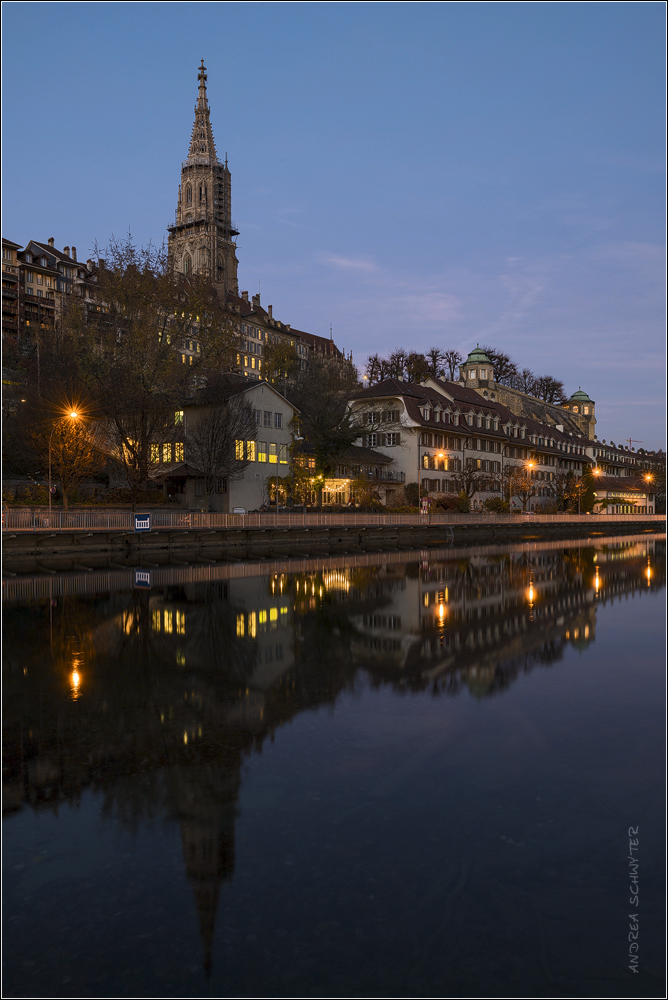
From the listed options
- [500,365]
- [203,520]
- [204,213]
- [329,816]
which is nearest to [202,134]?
[204,213]

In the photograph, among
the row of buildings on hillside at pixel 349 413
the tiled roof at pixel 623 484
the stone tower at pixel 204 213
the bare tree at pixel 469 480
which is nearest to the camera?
the row of buildings on hillside at pixel 349 413

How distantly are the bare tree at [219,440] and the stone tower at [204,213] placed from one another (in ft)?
269

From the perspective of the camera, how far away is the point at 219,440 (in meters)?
54.8

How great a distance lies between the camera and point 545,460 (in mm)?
105812

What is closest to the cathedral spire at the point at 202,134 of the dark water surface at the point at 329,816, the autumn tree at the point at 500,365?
the autumn tree at the point at 500,365

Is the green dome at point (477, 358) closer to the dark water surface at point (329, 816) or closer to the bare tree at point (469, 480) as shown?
the bare tree at point (469, 480)

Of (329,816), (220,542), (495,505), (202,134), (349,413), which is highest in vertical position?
(202,134)

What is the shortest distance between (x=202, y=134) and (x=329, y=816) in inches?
6367

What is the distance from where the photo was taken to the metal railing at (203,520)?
123ft

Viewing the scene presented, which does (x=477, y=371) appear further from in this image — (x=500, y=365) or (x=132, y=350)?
(x=132, y=350)

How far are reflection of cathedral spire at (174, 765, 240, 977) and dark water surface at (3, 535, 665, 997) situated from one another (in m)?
0.03

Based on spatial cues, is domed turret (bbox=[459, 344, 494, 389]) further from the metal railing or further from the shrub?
the metal railing

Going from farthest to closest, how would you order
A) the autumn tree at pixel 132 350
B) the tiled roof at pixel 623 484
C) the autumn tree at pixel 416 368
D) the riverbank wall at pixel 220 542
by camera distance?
1. the tiled roof at pixel 623 484
2. the autumn tree at pixel 416 368
3. the autumn tree at pixel 132 350
4. the riverbank wall at pixel 220 542

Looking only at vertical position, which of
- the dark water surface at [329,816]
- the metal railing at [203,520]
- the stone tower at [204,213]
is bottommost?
the dark water surface at [329,816]
